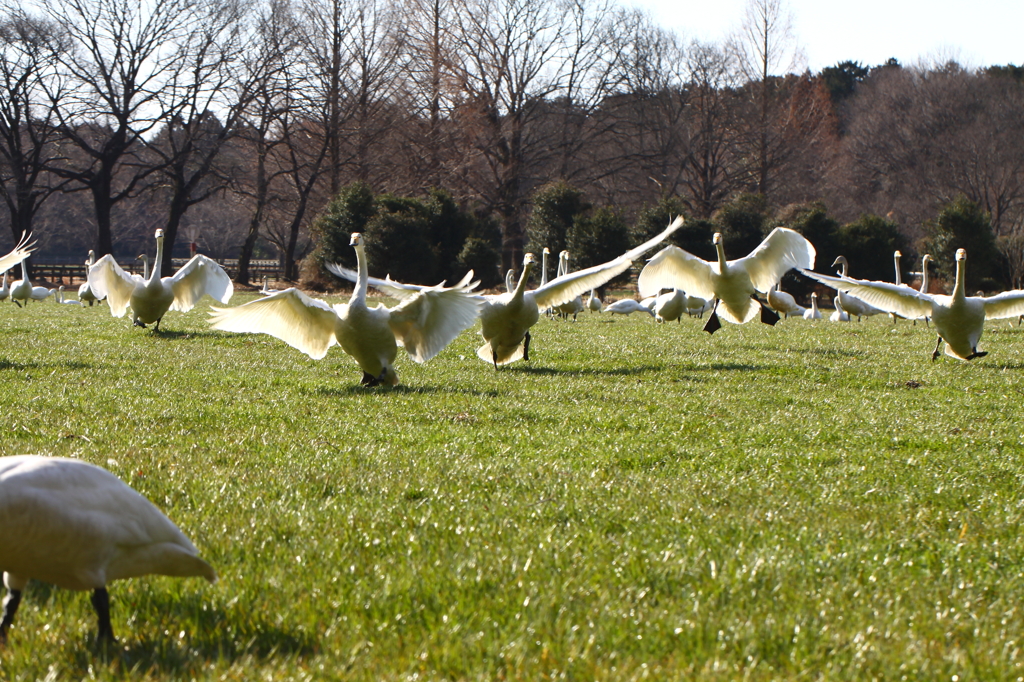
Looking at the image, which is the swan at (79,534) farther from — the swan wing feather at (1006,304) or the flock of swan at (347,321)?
the swan wing feather at (1006,304)

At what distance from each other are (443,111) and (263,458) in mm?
41848

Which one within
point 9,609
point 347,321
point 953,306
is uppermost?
point 953,306

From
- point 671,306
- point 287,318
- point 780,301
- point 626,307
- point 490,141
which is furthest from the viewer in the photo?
point 490,141

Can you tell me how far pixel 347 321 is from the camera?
28.7 ft

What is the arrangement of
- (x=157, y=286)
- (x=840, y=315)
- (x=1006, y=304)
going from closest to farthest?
(x=1006, y=304) → (x=157, y=286) → (x=840, y=315)

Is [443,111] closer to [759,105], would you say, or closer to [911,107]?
[759,105]

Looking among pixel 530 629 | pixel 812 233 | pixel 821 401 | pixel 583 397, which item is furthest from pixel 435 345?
pixel 812 233

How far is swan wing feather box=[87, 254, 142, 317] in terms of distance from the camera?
14953 mm

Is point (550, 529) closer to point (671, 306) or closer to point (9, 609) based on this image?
point (9, 609)

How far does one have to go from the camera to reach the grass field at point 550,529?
2885mm

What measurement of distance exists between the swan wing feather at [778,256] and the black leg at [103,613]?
37.1 feet

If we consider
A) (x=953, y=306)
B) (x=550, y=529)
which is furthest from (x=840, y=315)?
(x=550, y=529)

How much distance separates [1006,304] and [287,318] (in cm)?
888

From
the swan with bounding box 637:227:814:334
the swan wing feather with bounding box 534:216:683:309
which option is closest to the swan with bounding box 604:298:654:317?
the swan with bounding box 637:227:814:334
